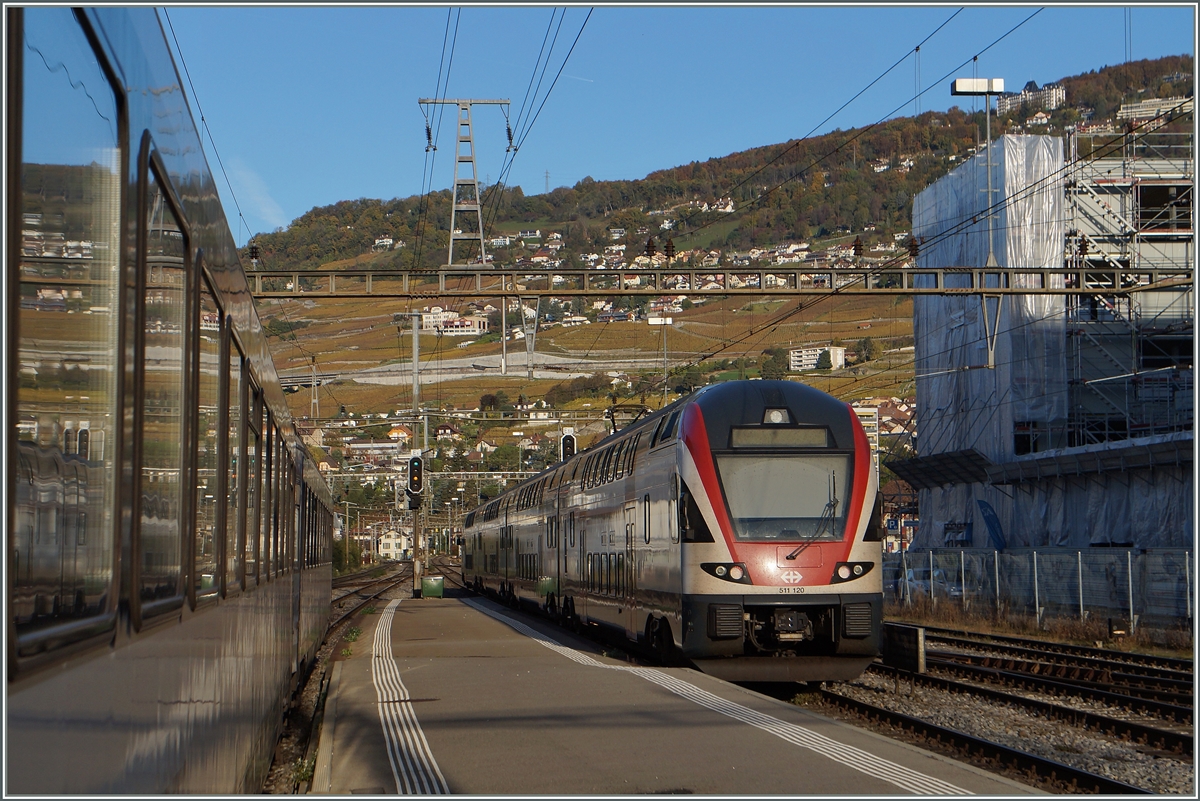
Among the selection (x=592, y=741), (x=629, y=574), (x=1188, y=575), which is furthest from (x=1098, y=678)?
(x=592, y=741)

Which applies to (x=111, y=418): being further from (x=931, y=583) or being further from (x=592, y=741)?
(x=931, y=583)

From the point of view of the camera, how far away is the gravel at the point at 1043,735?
9.92 m

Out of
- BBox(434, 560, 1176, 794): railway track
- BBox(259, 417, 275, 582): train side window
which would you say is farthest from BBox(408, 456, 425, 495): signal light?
BBox(259, 417, 275, 582): train side window

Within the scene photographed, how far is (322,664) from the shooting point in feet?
72.2

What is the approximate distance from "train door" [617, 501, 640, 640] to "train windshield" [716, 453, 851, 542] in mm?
3508

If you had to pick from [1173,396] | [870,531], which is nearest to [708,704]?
[870,531]

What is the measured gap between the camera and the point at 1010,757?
399 inches

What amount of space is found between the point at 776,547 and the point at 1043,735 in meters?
3.58

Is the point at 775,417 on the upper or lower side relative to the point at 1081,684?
upper

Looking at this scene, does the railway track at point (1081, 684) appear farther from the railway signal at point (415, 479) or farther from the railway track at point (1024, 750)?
the railway signal at point (415, 479)

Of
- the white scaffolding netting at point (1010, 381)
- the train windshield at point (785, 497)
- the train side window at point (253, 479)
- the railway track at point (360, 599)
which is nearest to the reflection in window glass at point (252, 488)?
the train side window at point (253, 479)

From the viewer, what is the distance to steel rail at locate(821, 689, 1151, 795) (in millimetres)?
8859

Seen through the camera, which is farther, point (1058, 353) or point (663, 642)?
point (1058, 353)

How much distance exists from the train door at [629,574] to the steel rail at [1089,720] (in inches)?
160
